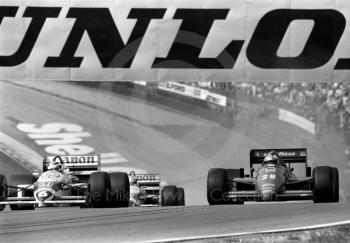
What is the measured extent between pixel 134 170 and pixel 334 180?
15.5 feet

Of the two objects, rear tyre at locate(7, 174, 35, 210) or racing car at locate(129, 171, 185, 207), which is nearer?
rear tyre at locate(7, 174, 35, 210)

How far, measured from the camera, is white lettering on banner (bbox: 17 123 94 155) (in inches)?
707

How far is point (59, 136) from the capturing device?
18062mm

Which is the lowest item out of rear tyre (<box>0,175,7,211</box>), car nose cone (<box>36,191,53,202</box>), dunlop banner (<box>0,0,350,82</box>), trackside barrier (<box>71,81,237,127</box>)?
car nose cone (<box>36,191,53,202</box>)

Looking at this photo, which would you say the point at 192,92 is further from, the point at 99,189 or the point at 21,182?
the point at 99,189

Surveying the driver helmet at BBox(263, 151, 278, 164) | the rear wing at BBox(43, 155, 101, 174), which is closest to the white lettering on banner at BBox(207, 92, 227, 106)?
the rear wing at BBox(43, 155, 101, 174)

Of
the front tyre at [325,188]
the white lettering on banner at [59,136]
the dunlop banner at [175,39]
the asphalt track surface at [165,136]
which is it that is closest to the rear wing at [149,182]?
the asphalt track surface at [165,136]

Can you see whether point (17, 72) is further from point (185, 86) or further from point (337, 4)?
point (337, 4)

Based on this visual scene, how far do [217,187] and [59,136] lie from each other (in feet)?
13.0

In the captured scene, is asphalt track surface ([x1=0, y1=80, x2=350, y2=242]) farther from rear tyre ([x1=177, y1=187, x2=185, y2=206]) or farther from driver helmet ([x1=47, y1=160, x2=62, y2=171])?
driver helmet ([x1=47, y1=160, x2=62, y2=171])

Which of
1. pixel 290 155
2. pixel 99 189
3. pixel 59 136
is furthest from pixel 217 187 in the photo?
pixel 59 136

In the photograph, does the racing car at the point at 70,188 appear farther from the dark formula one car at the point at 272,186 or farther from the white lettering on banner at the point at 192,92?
the white lettering on banner at the point at 192,92

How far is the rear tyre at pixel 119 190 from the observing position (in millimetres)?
14484

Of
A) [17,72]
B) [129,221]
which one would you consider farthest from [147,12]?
[129,221]
